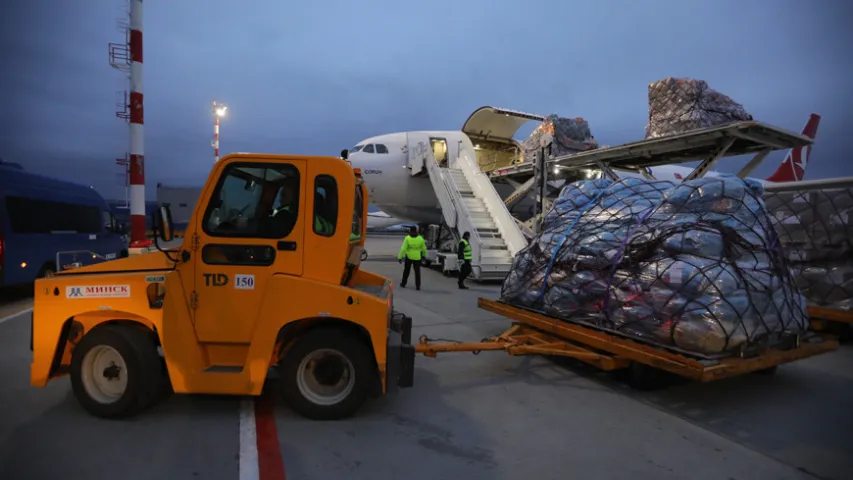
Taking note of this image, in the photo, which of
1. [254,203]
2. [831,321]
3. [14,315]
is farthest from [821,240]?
[14,315]

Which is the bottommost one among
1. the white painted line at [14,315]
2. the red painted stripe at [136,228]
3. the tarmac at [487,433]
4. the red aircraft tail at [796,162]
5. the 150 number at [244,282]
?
the tarmac at [487,433]

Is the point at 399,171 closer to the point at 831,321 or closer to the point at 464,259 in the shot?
the point at 464,259

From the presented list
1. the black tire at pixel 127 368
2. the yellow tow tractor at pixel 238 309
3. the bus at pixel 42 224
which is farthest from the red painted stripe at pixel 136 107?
the black tire at pixel 127 368

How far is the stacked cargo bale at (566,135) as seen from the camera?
47.2ft

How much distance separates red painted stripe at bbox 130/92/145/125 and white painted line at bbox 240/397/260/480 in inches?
491

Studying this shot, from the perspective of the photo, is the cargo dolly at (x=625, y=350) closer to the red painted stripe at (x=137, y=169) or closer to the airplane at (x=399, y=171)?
the airplane at (x=399, y=171)

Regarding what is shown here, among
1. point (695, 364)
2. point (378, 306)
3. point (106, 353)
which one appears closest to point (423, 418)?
point (378, 306)

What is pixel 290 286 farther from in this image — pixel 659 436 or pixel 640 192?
pixel 640 192

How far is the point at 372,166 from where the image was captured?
1592 cm

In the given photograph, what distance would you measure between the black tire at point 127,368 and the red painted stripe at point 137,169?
11.9m

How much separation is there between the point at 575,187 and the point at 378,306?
422 cm

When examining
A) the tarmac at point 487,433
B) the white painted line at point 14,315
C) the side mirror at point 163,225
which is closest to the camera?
the tarmac at point 487,433

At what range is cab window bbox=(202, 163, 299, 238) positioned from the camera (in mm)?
3725

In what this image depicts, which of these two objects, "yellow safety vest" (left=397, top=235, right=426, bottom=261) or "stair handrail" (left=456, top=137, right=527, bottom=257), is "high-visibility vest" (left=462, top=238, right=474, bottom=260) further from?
"stair handrail" (left=456, top=137, right=527, bottom=257)
